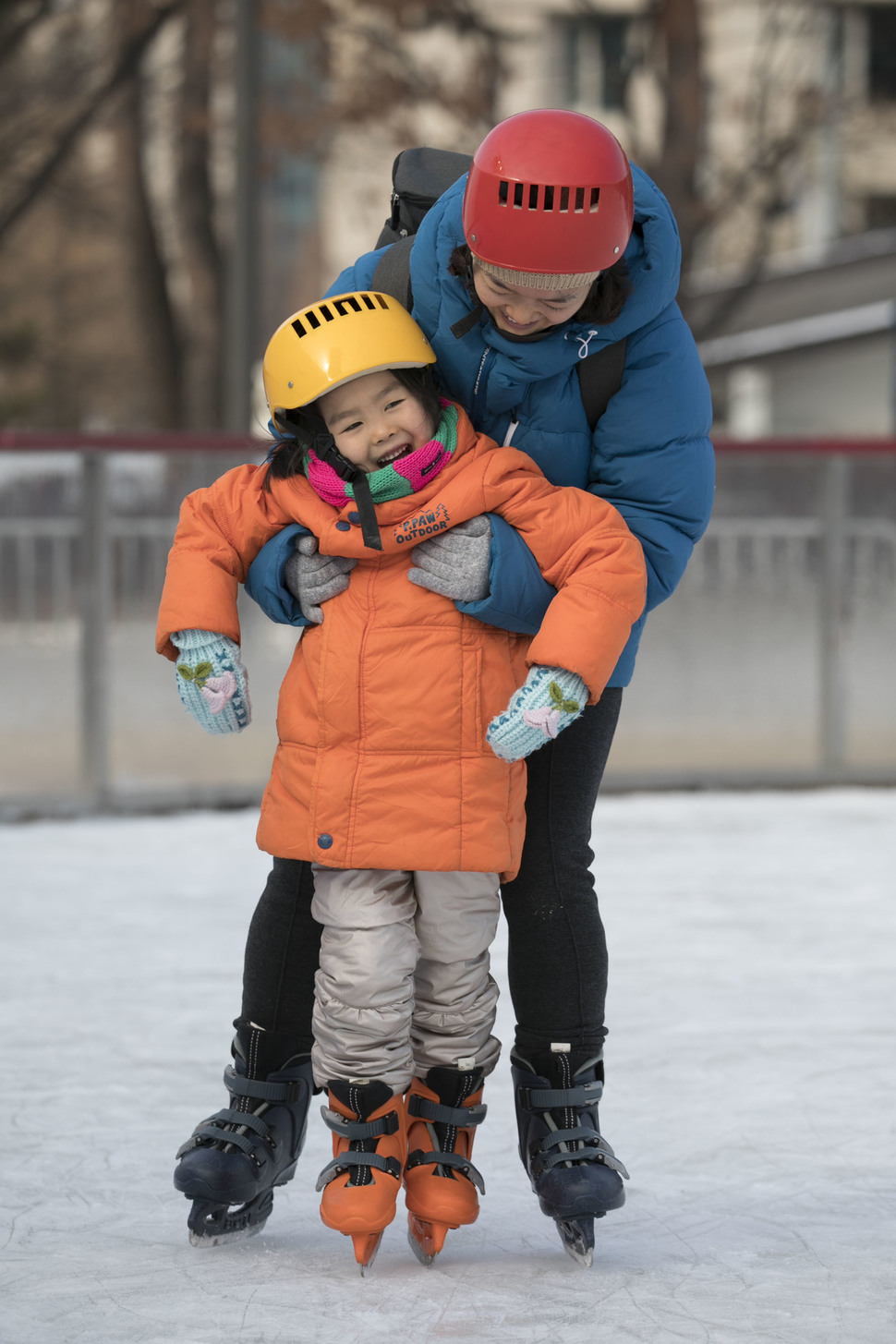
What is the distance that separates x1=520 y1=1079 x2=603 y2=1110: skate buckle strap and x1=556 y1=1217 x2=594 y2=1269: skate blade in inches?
5.8

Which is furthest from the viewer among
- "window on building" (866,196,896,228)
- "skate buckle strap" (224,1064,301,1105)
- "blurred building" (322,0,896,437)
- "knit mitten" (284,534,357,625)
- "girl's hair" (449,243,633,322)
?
"window on building" (866,196,896,228)

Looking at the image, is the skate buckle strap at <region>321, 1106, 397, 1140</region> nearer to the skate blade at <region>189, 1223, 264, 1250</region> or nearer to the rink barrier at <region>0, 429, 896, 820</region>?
the skate blade at <region>189, 1223, 264, 1250</region>

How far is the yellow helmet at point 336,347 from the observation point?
2166 mm

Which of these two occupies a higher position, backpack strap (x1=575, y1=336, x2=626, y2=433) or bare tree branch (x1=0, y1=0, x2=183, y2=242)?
bare tree branch (x1=0, y1=0, x2=183, y2=242)

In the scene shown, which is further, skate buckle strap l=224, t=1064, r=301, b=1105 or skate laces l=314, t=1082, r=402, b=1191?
skate buckle strap l=224, t=1064, r=301, b=1105

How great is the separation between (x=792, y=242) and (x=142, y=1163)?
24910 mm

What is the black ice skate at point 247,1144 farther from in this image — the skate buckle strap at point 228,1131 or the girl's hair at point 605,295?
the girl's hair at point 605,295

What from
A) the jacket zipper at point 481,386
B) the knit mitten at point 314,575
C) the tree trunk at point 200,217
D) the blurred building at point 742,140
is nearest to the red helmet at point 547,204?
the jacket zipper at point 481,386

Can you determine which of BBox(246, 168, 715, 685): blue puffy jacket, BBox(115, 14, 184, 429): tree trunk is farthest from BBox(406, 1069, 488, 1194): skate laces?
BBox(115, 14, 184, 429): tree trunk

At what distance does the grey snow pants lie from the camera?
220 centimetres

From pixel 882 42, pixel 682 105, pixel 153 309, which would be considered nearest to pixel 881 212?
pixel 882 42

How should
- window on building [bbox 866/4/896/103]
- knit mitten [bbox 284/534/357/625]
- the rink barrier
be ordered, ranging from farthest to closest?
window on building [bbox 866/4/896/103] → the rink barrier → knit mitten [bbox 284/534/357/625]

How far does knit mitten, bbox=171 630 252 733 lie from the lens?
2232 millimetres

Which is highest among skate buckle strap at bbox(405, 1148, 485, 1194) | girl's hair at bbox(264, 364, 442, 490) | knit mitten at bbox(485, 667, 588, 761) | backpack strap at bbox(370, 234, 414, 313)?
backpack strap at bbox(370, 234, 414, 313)
